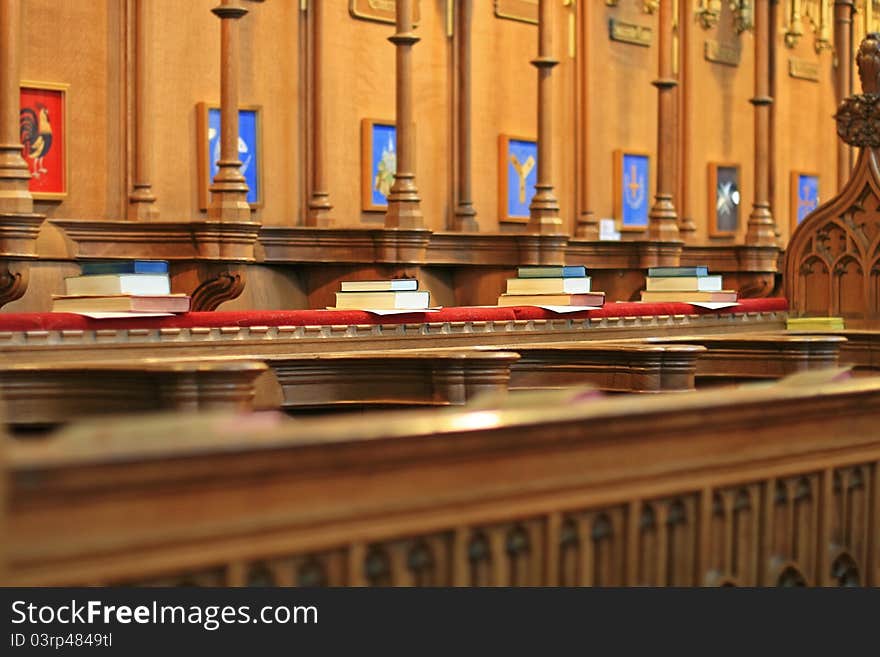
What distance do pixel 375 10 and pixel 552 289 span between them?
148 inches

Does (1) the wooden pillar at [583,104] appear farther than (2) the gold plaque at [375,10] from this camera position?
Yes

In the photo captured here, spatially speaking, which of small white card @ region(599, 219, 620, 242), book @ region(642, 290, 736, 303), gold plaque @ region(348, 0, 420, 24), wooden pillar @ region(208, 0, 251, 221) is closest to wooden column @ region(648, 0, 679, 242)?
small white card @ region(599, 219, 620, 242)

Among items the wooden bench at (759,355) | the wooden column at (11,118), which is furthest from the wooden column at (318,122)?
the wooden bench at (759,355)

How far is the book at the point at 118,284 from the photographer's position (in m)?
5.43

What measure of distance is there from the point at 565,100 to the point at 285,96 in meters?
2.75

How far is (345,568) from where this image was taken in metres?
1.98

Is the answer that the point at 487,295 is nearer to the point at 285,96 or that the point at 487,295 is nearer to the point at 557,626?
the point at 285,96

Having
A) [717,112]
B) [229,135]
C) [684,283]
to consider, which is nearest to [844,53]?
[717,112]

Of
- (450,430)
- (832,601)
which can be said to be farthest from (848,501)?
Result: (450,430)

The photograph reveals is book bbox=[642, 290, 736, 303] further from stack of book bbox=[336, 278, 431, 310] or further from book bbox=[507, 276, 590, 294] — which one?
stack of book bbox=[336, 278, 431, 310]

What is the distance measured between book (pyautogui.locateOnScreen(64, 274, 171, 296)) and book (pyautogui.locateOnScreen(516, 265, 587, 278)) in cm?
199

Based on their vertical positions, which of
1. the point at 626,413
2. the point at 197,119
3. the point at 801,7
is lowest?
the point at 626,413

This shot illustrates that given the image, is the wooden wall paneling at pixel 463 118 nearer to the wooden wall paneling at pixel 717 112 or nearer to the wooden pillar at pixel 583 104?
the wooden pillar at pixel 583 104

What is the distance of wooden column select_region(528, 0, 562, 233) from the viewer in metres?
9.91
